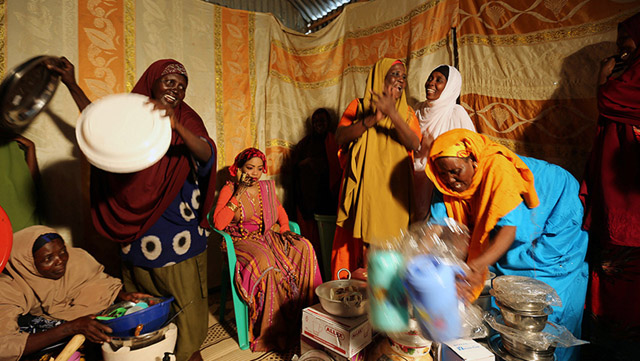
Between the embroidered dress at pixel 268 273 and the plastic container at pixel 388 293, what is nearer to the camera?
the plastic container at pixel 388 293

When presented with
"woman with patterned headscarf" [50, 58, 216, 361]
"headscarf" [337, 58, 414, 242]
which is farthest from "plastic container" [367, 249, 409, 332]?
"woman with patterned headscarf" [50, 58, 216, 361]

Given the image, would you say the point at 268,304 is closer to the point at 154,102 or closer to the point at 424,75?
the point at 154,102

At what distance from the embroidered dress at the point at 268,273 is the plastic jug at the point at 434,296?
137 cm

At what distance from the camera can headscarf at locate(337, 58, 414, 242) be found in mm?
1984

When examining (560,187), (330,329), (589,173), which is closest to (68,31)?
(330,329)

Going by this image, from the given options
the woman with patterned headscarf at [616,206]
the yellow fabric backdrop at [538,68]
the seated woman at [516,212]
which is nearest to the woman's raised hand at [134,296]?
the seated woman at [516,212]

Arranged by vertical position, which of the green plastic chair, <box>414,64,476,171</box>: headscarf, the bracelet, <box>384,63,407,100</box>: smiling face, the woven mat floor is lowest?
the woven mat floor

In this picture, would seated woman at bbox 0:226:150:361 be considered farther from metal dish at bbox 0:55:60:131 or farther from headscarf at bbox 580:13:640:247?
headscarf at bbox 580:13:640:247

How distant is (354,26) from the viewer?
10.3 feet

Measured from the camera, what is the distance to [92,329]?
4.91 feet

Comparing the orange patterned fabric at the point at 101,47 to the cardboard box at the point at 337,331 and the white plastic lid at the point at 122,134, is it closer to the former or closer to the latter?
the white plastic lid at the point at 122,134

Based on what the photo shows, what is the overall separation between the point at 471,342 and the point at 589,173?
127 cm

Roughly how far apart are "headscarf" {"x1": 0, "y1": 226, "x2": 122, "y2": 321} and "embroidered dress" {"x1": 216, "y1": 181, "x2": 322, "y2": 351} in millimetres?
789

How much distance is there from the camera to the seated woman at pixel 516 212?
4.39 feet
